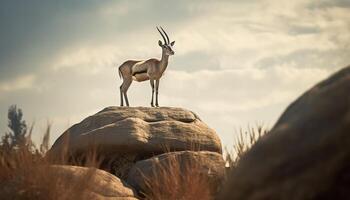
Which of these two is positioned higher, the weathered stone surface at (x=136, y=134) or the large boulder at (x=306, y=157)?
the large boulder at (x=306, y=157)

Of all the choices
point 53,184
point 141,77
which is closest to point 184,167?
point 53,184

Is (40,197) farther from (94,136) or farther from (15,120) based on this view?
(15,120)

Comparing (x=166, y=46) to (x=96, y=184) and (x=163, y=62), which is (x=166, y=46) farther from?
(x=96, y=184)

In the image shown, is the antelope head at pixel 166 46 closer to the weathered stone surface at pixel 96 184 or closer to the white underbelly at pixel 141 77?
the white underbelly at pixel 141 77

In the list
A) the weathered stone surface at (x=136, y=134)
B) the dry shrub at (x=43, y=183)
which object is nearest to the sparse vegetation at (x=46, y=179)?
the dry shrub at (x=43, y=183)

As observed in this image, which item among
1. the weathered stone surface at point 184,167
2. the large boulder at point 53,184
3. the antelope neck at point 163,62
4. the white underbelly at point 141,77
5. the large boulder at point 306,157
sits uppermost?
the antelope neck at point 163,62

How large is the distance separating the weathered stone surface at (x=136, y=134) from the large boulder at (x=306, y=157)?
6.69m

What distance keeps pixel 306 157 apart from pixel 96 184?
14.3 feet

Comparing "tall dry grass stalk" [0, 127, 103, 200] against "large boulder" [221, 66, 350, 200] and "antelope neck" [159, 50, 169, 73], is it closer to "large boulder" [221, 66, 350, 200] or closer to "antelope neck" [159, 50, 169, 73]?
"large boulder" [221, 66, 350, 200]

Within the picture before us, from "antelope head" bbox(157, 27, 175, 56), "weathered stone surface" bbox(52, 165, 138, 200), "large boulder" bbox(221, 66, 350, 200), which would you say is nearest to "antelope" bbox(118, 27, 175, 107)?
"antelope head" bbox(157, 27, 175, 56)

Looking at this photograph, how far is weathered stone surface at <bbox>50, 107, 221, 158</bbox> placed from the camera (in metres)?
10.2

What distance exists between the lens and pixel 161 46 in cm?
1736

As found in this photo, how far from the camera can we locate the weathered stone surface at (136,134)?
33.6 feet

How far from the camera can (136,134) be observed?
33.6 ft
